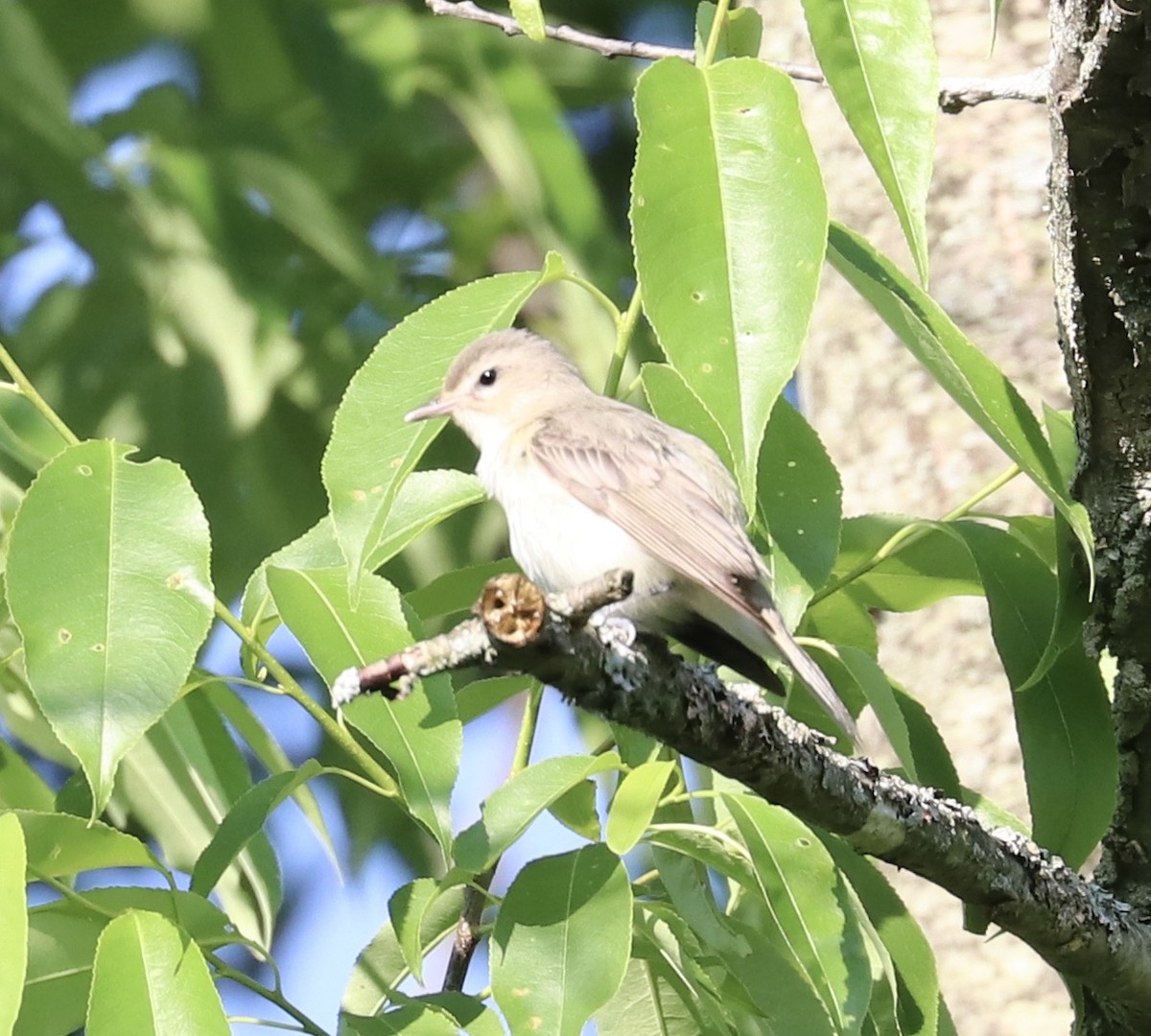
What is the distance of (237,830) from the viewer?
187 cm

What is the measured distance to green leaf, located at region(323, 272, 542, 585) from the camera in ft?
5.86

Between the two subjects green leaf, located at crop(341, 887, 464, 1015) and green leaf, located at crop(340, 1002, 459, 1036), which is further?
green leaf, located at crop(341, 887, 464, 1015)

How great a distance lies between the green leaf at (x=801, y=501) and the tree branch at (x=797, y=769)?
0.18 metres

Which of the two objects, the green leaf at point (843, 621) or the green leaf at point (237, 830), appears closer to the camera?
the green leaf at point (237, 830)

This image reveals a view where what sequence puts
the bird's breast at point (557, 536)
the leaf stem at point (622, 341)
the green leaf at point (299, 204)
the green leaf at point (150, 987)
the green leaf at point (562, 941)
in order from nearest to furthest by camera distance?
1. the green leaf at point (150, 987)
2. the green leaf at point (562, 941)
3. the leaf stem at point (622, 341)
4. the bird's breast at point (557, 536)
5. the green leaf at point (299, 204)

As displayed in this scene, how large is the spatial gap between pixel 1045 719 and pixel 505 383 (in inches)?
60.6

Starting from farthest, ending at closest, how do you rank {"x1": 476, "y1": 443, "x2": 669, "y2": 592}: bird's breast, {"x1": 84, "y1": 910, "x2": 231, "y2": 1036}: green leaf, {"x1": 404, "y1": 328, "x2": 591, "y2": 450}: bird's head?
{"x1": 404, "y1": 328, "x2": 591, "y2": 450}: bird's head, {"x1": 476, "y1": 443, "x2": 669, "y2": 592}: bird's breast, {"x1": 84, "y1": 910, "x2": 231, "y2": 1036}: green leaf

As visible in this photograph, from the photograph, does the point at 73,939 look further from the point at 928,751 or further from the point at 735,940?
the point at 928,751

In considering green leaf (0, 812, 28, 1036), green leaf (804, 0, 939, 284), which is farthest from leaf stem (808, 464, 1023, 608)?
green leaf (0, 812, 28, 1036)

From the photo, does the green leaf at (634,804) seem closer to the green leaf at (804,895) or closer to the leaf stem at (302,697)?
the green leaf at (804,895)

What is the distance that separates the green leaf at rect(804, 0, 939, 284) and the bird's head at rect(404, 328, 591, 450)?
1.49 m

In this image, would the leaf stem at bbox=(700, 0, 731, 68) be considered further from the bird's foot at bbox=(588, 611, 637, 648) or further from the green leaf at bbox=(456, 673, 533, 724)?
the green leaf at bbox=(456, 673, 533, 724)

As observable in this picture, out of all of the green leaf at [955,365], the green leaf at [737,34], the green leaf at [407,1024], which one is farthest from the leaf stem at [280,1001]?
the green leaf at [737,34]

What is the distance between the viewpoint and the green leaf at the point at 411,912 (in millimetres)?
1840
